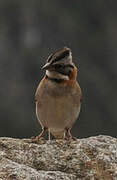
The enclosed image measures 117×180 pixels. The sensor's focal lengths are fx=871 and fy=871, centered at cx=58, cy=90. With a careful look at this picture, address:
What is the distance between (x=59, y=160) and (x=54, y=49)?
52899 mm

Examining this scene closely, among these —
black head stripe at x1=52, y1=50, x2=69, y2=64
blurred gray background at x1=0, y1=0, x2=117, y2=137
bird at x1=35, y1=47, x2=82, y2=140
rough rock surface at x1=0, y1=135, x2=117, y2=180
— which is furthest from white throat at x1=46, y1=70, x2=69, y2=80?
blurred gray background at x1=0, y1=0, x2=117, y2=137

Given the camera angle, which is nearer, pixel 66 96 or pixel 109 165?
pixel 109 165

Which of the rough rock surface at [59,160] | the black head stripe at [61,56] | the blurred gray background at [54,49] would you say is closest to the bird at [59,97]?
the black head stripe at [61,56]

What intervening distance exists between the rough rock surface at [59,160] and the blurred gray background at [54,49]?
34.0 m

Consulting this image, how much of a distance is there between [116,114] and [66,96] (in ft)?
139

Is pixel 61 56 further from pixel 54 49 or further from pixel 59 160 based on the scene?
pixel 54 49

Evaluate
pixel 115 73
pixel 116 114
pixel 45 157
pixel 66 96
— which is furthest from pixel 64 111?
pixel 115 73

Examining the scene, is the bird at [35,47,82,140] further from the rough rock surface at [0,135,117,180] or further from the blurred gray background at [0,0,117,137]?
the blurred gray background at [0,0,117,137]

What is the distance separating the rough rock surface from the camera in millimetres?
10359

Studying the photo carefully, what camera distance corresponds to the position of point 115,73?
6481cm

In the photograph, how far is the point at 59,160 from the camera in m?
11.0

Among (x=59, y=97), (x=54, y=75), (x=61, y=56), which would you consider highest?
(x=61, y=56)

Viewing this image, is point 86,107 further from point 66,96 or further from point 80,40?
point 66,96

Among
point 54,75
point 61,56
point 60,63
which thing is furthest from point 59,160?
point 54,75
